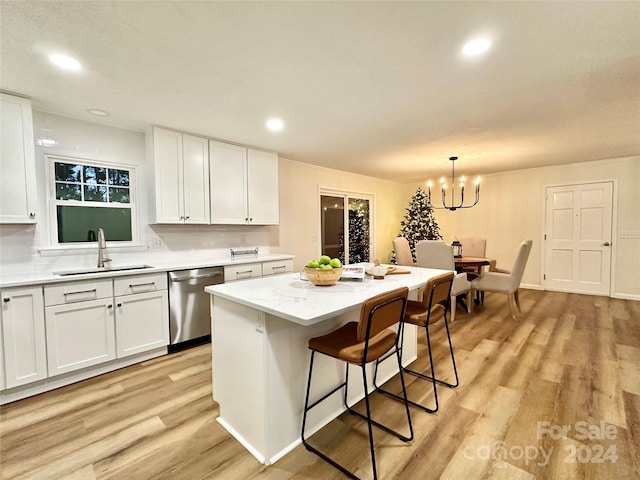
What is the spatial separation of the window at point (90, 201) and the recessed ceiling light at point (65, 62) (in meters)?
1.26

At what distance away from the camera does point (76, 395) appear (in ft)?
7.68

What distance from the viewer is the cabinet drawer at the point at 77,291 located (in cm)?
237

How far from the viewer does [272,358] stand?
1.58m

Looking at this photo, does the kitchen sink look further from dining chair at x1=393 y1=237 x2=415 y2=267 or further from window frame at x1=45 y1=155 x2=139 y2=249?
dining chair at x1=393 y1=237 x2=415 y2=267

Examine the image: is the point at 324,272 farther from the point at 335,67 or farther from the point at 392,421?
the point at 335,67

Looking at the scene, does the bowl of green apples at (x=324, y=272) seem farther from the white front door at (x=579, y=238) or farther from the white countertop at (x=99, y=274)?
the white front door at (x=579, y=238)

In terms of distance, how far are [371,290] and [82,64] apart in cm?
247

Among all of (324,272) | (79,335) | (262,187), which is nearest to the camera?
(324,272)

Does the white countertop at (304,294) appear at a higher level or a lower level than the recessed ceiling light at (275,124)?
lower

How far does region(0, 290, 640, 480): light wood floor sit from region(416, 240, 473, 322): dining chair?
111cm

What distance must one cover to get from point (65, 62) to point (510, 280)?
5134 mm

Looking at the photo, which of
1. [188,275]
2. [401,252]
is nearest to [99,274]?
[188,275]

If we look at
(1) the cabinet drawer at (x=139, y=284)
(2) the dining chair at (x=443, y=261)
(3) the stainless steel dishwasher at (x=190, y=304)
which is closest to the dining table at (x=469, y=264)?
(2) the dining chair at (x=443, y=261)

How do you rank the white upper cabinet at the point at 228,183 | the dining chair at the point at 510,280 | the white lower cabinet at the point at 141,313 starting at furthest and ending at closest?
the dining chair at the point at 510,280 → the white upper cabinet at the point at 228,183 → the white lower cabinet at the point at 141,313
